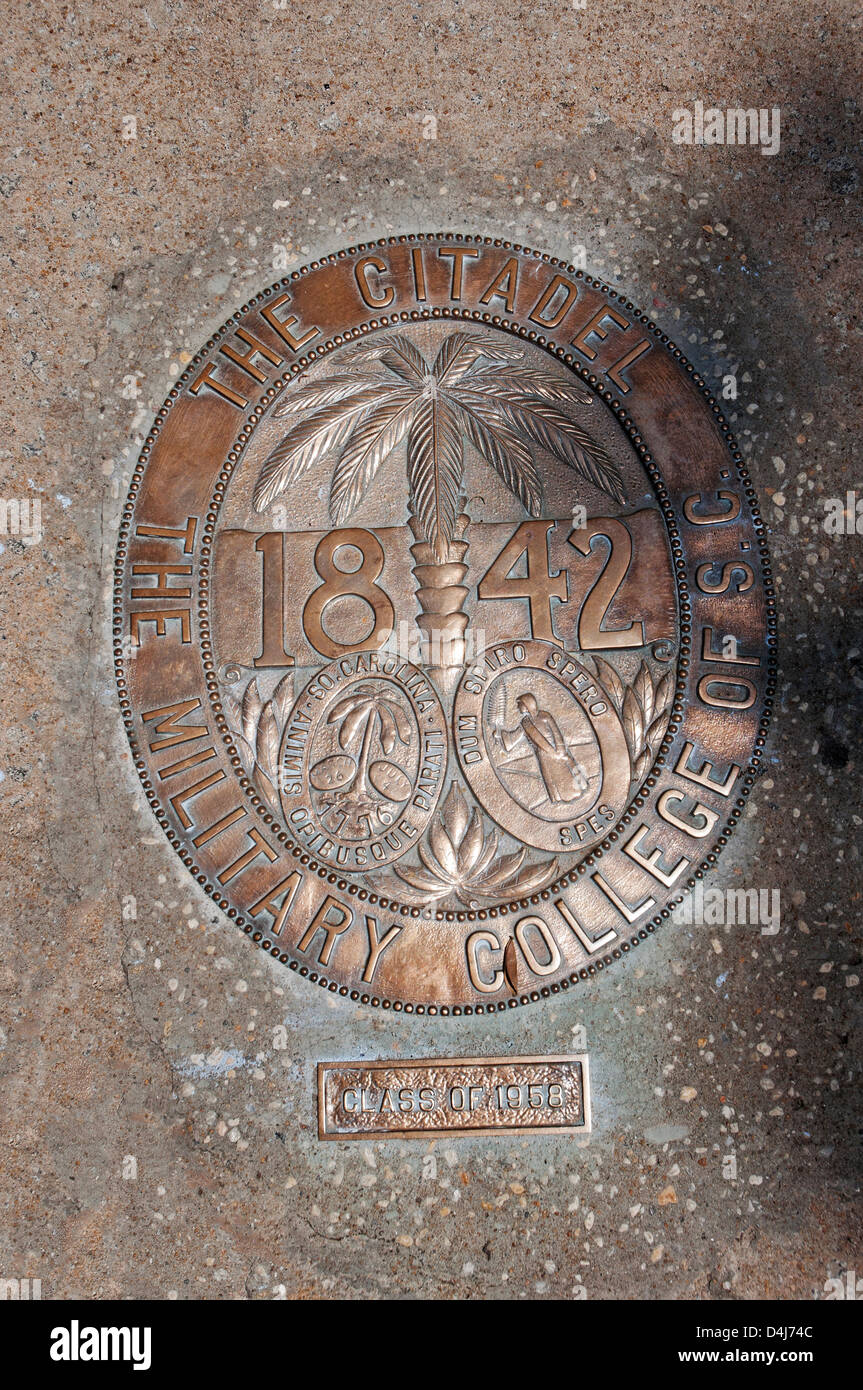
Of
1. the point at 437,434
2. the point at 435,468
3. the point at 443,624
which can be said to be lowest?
A: the point at 443,624

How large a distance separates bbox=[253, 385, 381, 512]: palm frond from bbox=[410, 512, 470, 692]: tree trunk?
43 centimetres

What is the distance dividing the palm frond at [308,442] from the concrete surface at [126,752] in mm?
451

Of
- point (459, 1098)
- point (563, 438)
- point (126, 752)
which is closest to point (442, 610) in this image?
point (563, 438)

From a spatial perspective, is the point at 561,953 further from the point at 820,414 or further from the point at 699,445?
the point at 820,414

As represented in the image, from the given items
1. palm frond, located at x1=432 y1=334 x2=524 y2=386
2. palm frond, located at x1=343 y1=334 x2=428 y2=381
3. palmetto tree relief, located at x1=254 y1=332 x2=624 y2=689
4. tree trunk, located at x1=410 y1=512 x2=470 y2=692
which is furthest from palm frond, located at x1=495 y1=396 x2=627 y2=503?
tree trunk, located at x1=410 y1=512 x2=470 y2=692

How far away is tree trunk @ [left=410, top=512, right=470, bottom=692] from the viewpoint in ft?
10.1

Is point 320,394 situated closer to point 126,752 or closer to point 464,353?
point 464,353

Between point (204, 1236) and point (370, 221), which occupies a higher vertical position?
point (370, 221)

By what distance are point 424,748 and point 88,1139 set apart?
5.16ft

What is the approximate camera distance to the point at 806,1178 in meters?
2.90

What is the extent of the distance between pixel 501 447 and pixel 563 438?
20 centimetres

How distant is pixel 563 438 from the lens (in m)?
3.11

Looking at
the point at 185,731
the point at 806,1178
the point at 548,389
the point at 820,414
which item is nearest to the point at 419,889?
the point at 185,731

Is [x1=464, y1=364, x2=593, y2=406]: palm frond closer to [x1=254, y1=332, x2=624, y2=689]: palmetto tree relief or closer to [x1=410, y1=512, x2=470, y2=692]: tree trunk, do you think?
[x1=254, y1=332, x2=624, y2=689]: palmetto tree relief
